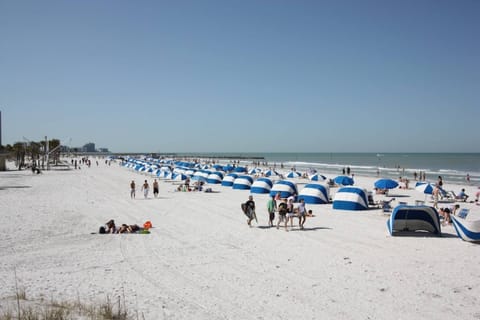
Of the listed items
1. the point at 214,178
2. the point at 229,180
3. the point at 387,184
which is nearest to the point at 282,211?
the point at 387,184

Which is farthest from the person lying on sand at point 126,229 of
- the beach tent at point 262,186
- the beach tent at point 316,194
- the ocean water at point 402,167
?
the ocean water at point 402,167

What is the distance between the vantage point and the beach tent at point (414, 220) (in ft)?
38.4

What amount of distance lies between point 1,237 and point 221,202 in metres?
10.4

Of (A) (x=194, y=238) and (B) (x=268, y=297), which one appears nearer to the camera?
(B) (x=268, y=297)

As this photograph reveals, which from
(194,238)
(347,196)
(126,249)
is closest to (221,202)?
(347,196)

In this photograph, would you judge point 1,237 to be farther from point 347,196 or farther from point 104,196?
point 347,196

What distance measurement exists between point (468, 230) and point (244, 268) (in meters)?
7.13

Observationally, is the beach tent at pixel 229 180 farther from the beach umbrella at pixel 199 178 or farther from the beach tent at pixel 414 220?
Result: the beach tent at pixel 414 220

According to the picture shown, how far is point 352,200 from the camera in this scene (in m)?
16.8

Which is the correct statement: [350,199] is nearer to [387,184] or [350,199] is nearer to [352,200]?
[352,200]

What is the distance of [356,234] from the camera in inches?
467

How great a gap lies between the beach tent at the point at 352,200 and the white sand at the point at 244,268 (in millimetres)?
2114

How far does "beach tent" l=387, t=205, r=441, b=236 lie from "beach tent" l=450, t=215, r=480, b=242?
74cm

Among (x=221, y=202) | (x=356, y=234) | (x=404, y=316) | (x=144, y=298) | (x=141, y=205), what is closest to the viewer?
(x=404, y=316)
